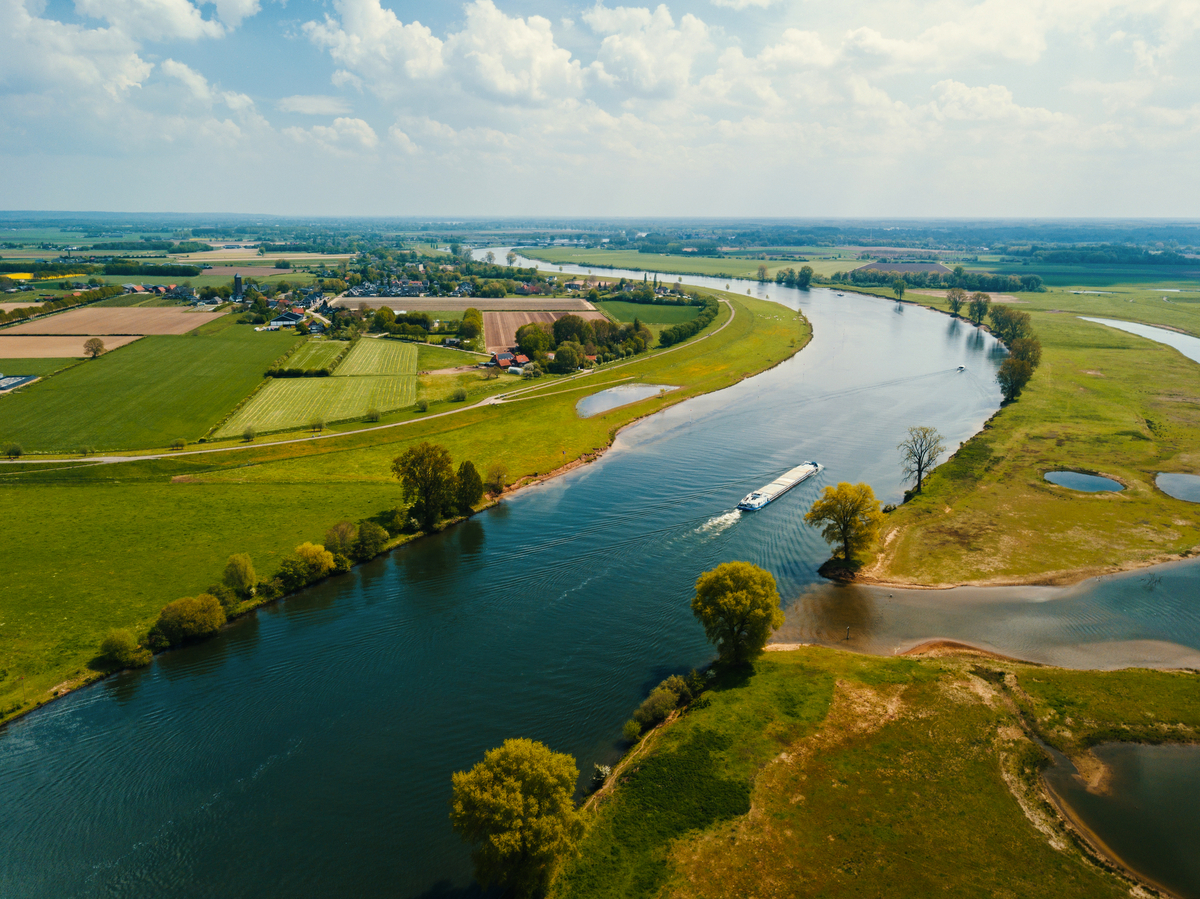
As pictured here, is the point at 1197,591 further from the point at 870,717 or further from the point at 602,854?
the point at 602,854

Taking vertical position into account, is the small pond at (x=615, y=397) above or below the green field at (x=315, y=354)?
below

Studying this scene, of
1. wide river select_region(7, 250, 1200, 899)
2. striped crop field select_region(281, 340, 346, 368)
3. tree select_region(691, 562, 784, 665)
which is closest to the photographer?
wide river select_region(7, 250, 1200, 899)

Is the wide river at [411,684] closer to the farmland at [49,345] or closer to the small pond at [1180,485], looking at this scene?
the small pond at [1180,485]

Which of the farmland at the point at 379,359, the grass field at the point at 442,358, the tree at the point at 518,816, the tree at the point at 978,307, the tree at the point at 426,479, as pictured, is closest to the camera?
the tree at the point at 518,816

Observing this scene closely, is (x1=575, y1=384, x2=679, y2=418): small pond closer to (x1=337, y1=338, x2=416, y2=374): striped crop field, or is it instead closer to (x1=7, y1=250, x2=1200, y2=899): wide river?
(x1=7, y1=250, x2=1200, y2=899): wide river

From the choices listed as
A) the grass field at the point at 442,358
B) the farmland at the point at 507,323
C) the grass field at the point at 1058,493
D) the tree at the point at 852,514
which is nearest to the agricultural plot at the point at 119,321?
the grass field at the point at 442,358

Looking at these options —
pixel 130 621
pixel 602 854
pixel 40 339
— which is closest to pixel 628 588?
pixel 602 854

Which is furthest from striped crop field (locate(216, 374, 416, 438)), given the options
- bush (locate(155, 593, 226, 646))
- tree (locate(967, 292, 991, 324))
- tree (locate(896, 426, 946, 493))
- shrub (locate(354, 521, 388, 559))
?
tree (locate(967, 292, 991, 324))
